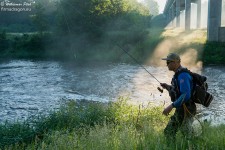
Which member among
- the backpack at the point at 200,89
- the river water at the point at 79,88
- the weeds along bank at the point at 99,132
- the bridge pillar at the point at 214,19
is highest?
the bridge pillar at the point at 214,19

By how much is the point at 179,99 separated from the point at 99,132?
69.1 inches

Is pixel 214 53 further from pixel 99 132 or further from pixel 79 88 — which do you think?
pixel 99 132

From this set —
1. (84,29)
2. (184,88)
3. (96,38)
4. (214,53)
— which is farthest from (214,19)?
(184,88)

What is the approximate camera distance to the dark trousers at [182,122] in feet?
18.6

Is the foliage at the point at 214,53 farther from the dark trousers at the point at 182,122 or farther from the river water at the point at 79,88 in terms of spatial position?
the dark trousers at the point at 182,122

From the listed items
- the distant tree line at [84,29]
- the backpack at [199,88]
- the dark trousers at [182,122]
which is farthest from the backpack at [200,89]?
the distant tree line at [84,29]

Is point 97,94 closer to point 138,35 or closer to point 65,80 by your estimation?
point 65,80

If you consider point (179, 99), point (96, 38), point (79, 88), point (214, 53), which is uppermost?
point (96, 38)

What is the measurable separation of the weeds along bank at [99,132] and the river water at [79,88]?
8.91 feet

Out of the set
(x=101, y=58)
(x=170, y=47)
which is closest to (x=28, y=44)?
(x=101, y=58)

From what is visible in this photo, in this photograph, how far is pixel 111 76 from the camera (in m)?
22.1

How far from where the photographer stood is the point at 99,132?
19.6 feet

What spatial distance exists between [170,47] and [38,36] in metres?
21.1

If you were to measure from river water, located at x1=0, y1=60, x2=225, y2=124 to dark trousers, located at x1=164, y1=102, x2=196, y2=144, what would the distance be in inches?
170
